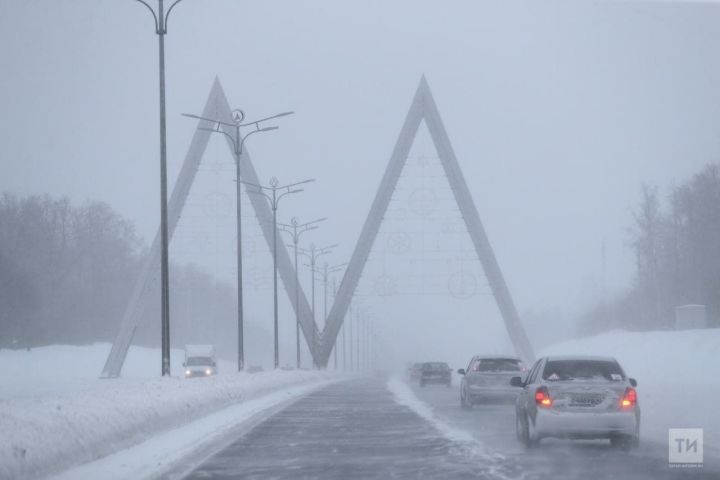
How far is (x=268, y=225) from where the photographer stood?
7838 cm

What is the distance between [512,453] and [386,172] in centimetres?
6005

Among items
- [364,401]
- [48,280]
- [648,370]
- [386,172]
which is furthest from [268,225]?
[364,401]

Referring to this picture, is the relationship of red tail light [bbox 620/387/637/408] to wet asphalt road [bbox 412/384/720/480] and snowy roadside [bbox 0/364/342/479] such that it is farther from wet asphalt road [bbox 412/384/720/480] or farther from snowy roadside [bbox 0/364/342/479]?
snowy roadside [bbox 0/364/342/479]

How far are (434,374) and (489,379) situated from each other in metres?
28.1

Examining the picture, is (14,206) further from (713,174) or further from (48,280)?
(713,174)

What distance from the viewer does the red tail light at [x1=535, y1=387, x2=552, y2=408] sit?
62.6ft

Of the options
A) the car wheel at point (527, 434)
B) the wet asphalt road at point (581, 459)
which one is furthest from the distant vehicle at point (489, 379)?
the car wheel at point (527, 434)

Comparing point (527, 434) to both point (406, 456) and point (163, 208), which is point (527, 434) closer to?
point (406, 456)

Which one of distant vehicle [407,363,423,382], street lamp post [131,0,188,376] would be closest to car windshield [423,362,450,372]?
distant vehicle [407,363,423,382]

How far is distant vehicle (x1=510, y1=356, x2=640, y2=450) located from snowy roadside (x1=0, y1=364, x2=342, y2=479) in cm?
661

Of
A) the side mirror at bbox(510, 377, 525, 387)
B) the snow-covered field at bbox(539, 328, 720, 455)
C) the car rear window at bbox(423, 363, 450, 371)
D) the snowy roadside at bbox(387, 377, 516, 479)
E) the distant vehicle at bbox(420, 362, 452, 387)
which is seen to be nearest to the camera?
the snowy roadside at bbox(387, 377, 516, 479)

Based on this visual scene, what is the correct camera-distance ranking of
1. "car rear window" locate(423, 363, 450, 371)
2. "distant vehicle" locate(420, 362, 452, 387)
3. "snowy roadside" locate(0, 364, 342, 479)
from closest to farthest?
1. "snowy roadside" locate(0, 364, 342, 479)
2. "distant vehicle" locate(420, 362, 452, 387)
3. "car rear window" locate(423, 363, 450, 371)

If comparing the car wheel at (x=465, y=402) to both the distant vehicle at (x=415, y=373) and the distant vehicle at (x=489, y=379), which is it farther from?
the distant vehicle at (x=415, y=373)

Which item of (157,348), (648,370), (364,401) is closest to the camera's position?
(364,401)
